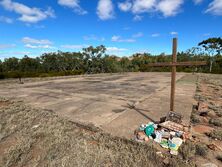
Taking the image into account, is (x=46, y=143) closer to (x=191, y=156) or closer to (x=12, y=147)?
(x=12, y=147)

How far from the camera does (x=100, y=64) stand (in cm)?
3394

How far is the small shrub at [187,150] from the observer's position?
8.48ft

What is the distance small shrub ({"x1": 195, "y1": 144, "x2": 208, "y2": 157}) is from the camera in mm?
2646

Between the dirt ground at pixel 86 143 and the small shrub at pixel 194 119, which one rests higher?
the dirt ground at pixel 86 143

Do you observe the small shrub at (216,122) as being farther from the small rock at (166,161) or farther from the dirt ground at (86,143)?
the small rock at (166,161)

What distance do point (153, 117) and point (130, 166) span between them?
2.18 m

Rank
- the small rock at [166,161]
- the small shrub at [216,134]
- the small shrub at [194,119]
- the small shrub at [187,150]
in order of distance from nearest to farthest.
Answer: the small rock at [166,161]
the small shrub at [187,150]
the small shrub at [216,134]
the small shrub at [194,119]

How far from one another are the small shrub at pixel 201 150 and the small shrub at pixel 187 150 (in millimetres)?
63

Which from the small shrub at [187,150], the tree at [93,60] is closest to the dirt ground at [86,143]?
the small shrub at [187,150]

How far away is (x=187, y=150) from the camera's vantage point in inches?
106

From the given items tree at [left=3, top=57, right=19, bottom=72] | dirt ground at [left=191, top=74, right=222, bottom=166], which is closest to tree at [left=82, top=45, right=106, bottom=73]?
tree at [left=3, top=57, right=19, bottom=72]

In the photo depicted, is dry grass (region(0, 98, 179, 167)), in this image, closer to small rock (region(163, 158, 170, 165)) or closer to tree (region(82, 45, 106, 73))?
small rock (region(163, 158, 170, 165))

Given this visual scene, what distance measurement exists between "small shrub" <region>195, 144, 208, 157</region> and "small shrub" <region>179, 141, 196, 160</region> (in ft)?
0.21

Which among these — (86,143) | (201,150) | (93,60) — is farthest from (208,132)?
(93,60)
